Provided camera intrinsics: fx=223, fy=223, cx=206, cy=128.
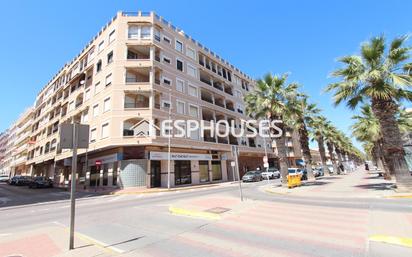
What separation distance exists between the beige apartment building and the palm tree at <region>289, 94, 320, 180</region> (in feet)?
30.5

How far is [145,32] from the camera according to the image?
1123 inches

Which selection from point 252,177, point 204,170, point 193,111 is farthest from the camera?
point 204,170

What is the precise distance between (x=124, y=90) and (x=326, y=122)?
33.7 m

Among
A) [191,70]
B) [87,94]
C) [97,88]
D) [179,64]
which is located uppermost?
[179,64]

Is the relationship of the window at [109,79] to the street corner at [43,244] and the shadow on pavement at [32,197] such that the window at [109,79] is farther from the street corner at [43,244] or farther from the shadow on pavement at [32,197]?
the street corner at [43,244]

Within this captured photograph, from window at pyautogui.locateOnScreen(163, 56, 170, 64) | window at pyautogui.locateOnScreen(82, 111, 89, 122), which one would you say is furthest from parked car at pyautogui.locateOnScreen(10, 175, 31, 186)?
window at pyautogui.locateOnScreen(163, 56, 170, 64)

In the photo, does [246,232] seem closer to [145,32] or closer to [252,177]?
[252,177]

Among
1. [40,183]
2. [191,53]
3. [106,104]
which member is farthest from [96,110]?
[191,53]

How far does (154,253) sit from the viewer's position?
16.9ft

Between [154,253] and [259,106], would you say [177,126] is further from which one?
[154,253]

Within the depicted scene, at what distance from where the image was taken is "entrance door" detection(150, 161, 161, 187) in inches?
1009

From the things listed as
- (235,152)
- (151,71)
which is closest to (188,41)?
(151,71)

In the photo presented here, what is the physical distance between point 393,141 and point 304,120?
1562cm

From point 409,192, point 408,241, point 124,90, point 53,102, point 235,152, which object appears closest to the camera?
point 408,241
